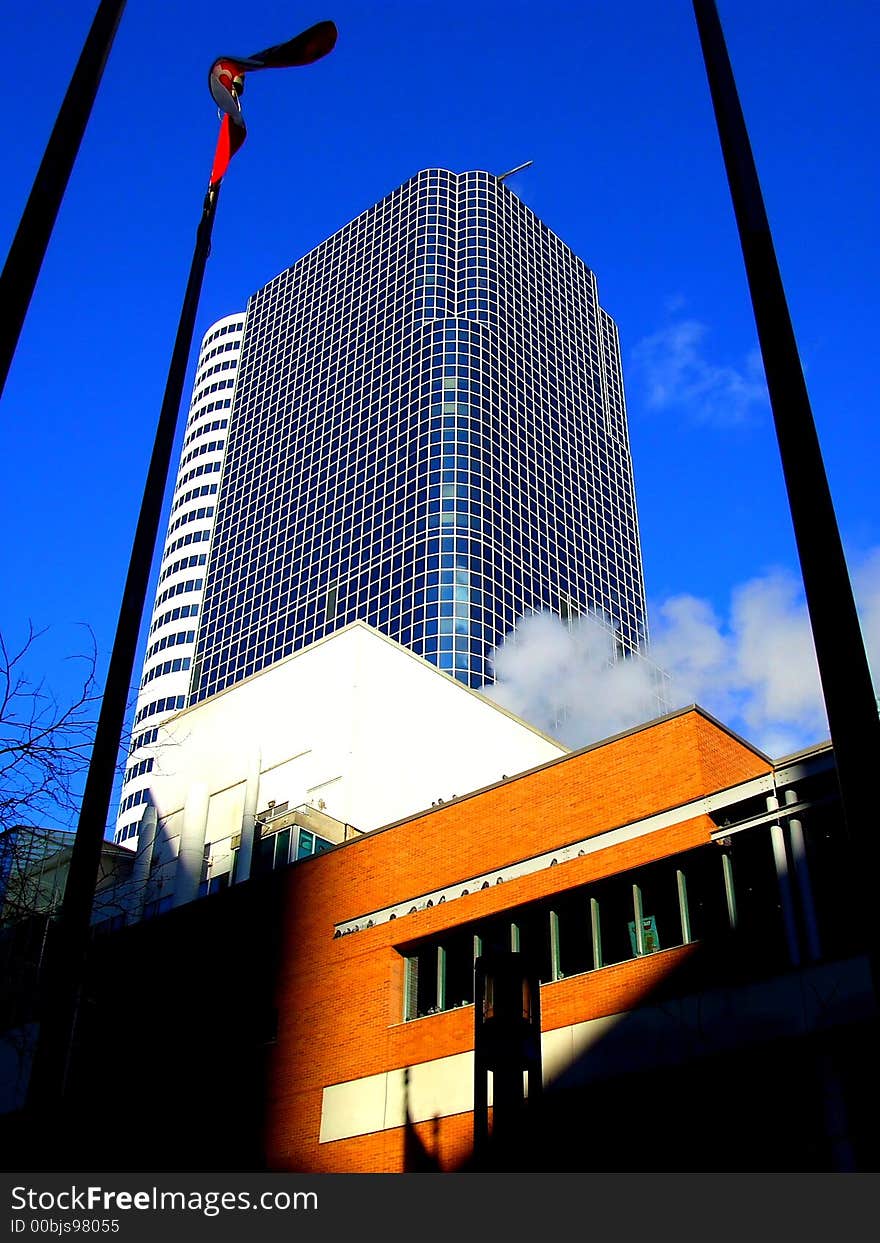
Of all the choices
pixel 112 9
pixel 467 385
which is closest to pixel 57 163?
pixel 112 9

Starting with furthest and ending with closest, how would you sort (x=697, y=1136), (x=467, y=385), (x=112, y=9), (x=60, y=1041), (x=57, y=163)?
1. (x=467, y=385)
2. (x=697, y=1136)
3. (x=112, y=9)
4. (x=57, y=163)
5. (x=60, y=1041)

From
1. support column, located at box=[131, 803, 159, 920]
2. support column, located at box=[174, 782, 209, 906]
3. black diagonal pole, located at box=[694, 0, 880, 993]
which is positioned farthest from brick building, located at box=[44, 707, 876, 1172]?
black diagonal pole, located at box=[694, 0, 880, 993]

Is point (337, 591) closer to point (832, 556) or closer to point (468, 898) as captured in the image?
point (468, 898)

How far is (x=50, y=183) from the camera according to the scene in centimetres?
1109

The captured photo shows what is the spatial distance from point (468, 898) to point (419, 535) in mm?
93331

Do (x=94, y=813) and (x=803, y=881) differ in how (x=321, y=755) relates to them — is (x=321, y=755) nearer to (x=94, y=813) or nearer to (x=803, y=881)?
(x=803, y=881)

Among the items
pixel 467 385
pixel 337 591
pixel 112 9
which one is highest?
pixel 467 385

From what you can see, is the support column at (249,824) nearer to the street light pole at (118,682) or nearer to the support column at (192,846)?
the support column at (192,846)

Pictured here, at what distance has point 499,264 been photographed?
14238 centimetres

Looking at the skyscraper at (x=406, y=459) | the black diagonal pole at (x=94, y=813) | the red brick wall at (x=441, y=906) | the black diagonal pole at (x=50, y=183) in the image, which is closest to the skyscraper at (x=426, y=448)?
the skyscraper at (x=406, y=459)

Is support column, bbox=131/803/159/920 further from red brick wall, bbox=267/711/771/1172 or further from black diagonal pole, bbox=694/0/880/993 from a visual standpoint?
black diagonal pole, bbox=694/0/880/993

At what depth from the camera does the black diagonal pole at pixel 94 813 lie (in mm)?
9750

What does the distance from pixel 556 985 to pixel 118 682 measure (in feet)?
48.9

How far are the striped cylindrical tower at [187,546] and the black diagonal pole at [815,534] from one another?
114755mm
